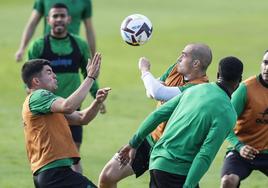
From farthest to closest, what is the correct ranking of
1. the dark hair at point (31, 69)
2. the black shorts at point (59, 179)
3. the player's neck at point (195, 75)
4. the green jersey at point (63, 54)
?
the green jersey at point (63, 54) < the player's neck at point (195, 75) < the dark hair at point (31, 69) < the black shorts at point (59, 179)

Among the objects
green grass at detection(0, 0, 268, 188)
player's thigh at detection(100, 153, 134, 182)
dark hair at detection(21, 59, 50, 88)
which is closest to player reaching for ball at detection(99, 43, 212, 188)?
player's thigh at detection(100, 153, 134, 182)

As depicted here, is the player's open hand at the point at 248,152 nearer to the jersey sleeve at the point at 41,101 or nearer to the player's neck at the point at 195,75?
the player's neck at the point at 195,75

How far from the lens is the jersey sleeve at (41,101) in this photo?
10734 millimetres

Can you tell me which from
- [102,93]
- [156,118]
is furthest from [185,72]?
[156,118]

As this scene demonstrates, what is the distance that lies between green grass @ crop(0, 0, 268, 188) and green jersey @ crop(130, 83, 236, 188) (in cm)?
454

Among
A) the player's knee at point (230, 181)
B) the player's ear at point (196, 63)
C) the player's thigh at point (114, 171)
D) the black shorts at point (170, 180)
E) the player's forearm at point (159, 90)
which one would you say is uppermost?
the player's ear at point (196, 63)

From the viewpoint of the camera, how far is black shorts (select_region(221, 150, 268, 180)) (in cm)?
1225

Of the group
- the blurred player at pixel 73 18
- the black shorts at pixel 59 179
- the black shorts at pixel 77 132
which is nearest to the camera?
the black shorts at pixel 59 179

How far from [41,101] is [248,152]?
8.94ft

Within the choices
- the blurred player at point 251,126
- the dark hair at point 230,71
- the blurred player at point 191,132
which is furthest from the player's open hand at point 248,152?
the blurred player at point 191,132

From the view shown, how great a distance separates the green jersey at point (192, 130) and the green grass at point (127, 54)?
4.54 m

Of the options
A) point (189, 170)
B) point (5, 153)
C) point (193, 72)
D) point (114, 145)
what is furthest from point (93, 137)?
point (189, 170)

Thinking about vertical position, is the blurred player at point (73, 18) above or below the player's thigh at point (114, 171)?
above

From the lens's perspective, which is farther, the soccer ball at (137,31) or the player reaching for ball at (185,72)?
the soccer ball at (137,31)
